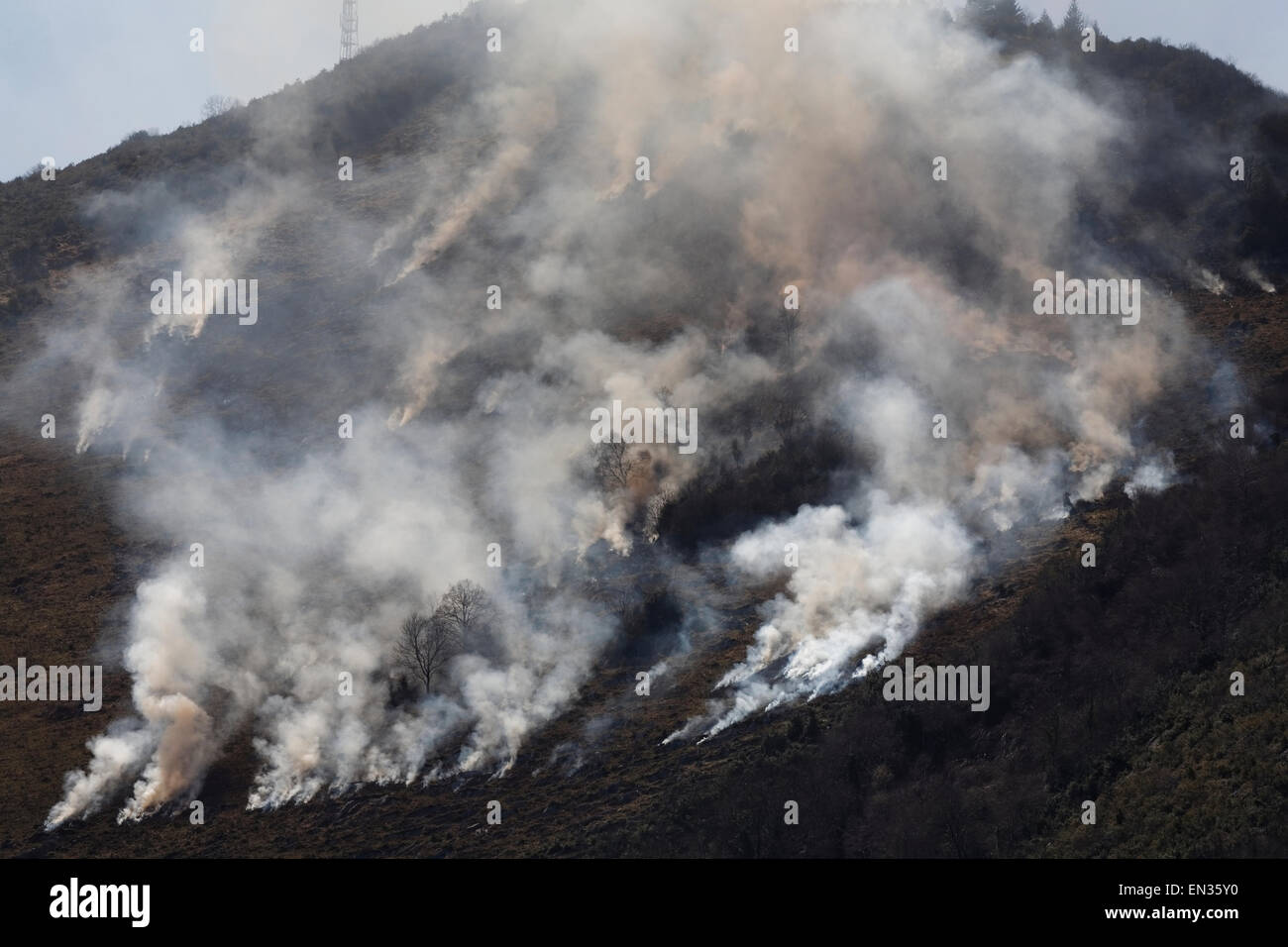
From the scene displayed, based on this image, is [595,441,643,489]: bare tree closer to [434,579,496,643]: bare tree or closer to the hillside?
the hillside

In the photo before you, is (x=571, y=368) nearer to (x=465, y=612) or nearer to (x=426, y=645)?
(x=465, y=612)

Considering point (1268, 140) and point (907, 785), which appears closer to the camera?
point (907, 785)

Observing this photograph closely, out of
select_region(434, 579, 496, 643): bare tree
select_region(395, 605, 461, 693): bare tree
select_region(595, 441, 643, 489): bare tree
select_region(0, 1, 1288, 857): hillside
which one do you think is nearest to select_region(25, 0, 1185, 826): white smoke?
select_region(0, 1, 1288, 857): hillside

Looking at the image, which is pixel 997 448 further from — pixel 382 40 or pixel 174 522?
pixel 382 40

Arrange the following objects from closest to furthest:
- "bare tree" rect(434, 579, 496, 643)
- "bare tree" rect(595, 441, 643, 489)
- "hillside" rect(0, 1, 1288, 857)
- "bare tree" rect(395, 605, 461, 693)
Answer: "hillside" rect(0, 1, 1288, 857)
"bare tree" rect(395, 605, 461, 693)
"bare tree" rect(434, 579, 496, 643)
"bare tree" rect(595, 441, 643, 489)

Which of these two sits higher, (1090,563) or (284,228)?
(284,228)

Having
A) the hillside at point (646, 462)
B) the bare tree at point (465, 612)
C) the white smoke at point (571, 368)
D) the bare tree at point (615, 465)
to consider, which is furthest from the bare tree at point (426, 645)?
the bare tree at point (615, 465)

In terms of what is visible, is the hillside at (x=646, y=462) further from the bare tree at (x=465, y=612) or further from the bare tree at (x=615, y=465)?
the bare tree at (x=465, y=612)

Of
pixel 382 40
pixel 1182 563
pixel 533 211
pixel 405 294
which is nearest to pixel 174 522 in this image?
pixel 405 294
